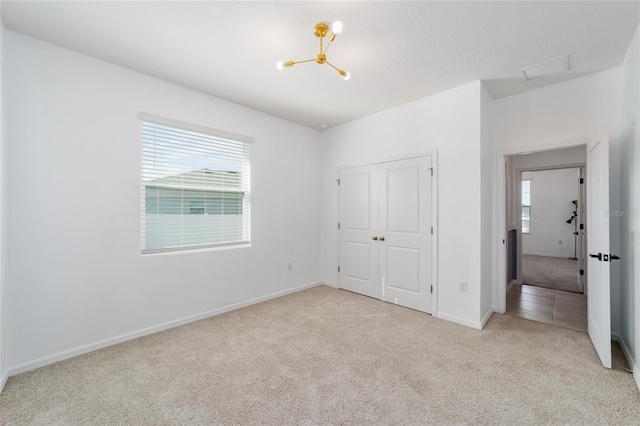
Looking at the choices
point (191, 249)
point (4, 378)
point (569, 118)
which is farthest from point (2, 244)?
point (569, 118)

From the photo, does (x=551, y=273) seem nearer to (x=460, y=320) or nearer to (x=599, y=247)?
(x=460, y=320)

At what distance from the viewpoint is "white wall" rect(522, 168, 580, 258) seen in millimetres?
6863

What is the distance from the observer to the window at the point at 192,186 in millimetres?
2928

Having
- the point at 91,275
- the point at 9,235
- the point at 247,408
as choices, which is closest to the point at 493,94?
the point at 247,408

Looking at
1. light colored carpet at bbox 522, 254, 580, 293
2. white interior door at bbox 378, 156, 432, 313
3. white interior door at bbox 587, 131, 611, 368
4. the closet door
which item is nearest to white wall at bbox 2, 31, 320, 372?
the closet door

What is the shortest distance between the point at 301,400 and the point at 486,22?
302 cm

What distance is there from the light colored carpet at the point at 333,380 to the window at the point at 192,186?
106 centimetres

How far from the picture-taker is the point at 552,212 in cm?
710

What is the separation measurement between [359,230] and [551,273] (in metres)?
4.22

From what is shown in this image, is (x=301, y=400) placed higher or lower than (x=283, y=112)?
lower

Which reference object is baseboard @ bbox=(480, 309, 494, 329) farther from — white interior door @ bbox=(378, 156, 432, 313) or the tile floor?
white interior door @ bbox=(378, 156, 432, 313)

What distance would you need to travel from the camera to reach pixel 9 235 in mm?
2131

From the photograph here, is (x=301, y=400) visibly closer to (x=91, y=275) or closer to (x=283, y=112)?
(x=91, y=275)

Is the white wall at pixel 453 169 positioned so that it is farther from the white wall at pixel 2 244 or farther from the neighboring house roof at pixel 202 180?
Answer: the white wall at pixel 2 244
